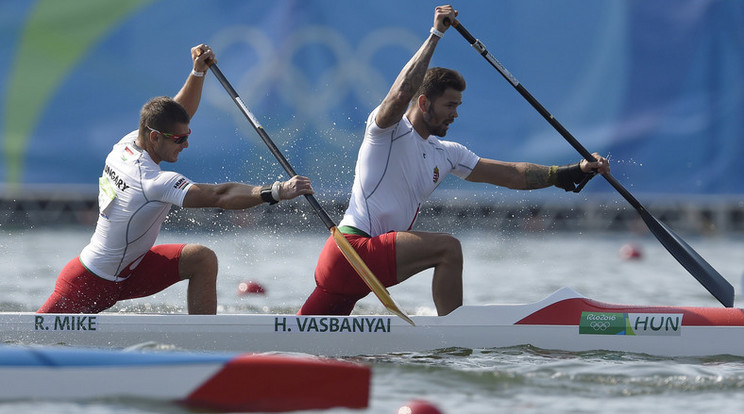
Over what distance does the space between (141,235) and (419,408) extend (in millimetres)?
2250

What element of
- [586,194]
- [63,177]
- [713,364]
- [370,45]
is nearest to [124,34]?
[63,177]

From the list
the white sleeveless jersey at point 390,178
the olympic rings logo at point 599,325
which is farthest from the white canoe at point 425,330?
the white sleeveless jersey at point 390,178

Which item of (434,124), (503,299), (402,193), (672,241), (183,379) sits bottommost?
(183,379)

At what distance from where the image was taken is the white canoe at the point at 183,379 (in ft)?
15.3

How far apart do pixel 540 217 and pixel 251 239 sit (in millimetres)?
4714

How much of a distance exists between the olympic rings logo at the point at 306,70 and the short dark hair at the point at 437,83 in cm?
487

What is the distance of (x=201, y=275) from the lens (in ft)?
19.8

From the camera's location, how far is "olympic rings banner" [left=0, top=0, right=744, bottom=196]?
35.5ft

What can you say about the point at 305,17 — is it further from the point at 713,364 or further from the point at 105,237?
the point at 713,364

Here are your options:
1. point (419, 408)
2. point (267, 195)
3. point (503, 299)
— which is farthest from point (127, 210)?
point (503, 299)

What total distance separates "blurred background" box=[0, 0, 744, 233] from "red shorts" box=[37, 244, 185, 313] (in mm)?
4202

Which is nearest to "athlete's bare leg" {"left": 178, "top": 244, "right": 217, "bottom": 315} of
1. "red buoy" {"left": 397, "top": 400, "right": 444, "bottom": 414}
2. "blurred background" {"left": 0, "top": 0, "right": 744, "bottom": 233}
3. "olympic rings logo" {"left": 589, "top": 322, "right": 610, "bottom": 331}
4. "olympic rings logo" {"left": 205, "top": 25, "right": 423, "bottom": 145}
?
"red buoy" {"left": 397, "top": 400, "right": 444, "bottom": 414}

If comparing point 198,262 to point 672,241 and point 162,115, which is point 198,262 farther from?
point 672,241

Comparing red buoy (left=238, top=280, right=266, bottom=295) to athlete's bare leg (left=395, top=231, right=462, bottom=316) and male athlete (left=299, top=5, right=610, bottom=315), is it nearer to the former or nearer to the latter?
male athlete (left=299, top=5, right=610, bottom=315)
